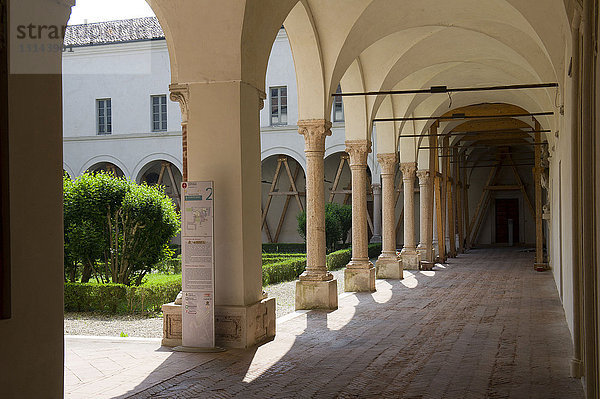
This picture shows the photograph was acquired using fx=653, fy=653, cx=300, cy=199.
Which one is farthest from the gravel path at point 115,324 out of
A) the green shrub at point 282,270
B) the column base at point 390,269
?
the column base at point 390,269

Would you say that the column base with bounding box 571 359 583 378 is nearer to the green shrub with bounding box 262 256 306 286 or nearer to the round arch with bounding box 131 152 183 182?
the green shrub with bounding box 262 256 306 286

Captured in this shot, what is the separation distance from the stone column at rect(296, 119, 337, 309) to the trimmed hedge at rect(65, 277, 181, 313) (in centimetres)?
250

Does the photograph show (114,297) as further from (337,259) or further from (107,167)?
(107,167)

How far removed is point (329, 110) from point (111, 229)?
182 inches

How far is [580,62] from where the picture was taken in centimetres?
554

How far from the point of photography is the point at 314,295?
1077 cm

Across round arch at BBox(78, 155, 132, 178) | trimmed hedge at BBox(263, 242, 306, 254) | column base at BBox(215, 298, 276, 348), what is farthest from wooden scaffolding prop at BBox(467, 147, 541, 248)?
column base at BBox(215, 298, 276, 348)

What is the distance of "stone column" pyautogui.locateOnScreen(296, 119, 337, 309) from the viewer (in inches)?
424

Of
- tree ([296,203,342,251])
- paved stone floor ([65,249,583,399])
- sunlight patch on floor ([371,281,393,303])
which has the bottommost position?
sunlight patch on floor ([371,281,393,303])

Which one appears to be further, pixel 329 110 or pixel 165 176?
pixel 165 176

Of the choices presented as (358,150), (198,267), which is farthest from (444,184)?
(198,267)

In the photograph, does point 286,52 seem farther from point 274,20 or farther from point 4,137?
point 4,137

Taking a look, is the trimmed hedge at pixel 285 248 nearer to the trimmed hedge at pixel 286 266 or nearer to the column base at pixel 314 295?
the trimmed hedge at pixel 286 266

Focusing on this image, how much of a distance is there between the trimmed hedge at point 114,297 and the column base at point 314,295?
2.48 m
